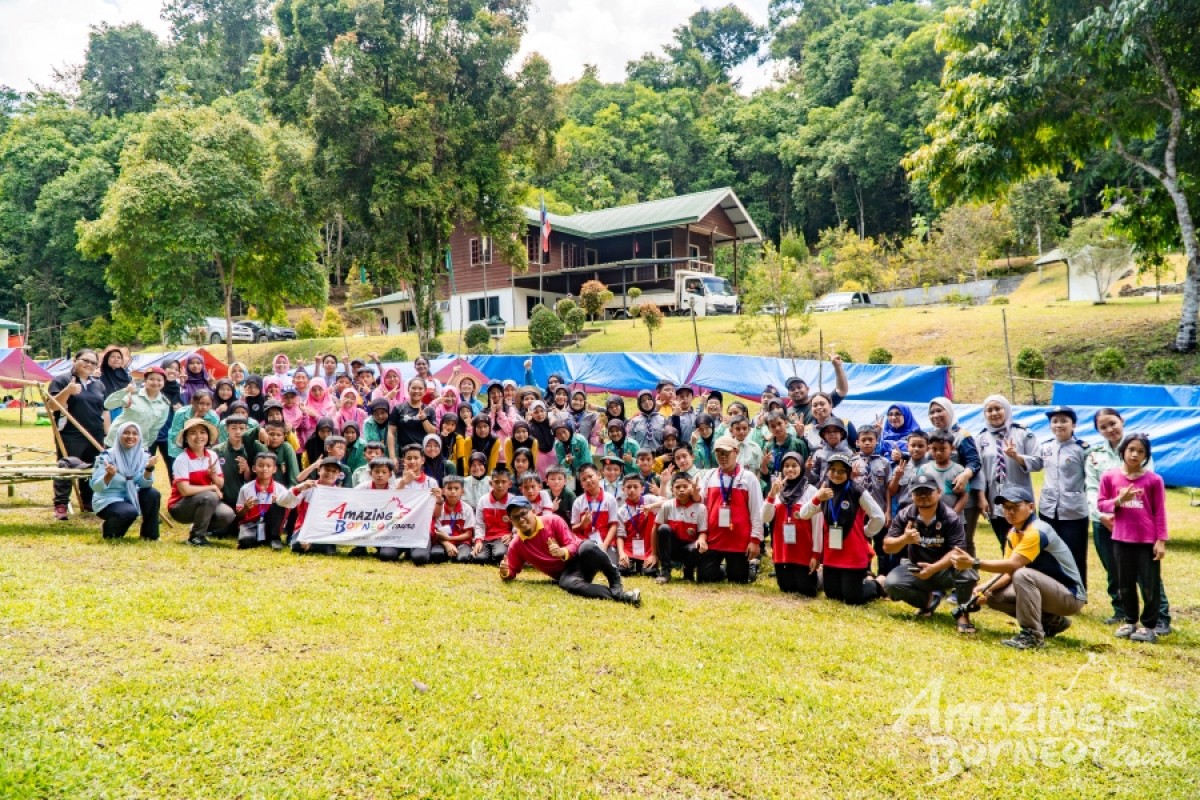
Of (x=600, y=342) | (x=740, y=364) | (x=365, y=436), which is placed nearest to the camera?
(x=365, y=436)

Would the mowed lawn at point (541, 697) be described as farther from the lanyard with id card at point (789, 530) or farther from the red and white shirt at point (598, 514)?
Result: the red and white shirt at point (598, 514)

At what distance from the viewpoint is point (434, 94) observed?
24.1m

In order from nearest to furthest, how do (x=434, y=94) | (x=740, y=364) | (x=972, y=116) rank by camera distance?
1. (x=740, y=364)
2. (x=972, y=116)
3. (x=434, y=94)

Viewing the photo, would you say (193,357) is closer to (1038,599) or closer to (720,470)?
(720,470)

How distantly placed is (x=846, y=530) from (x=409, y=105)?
22.4 m

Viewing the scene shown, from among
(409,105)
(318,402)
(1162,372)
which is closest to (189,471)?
(318,402)

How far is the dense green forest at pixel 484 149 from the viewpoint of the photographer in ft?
53.1

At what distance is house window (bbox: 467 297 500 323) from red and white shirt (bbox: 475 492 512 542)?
29013mm

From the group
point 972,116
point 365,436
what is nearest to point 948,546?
point 365,436

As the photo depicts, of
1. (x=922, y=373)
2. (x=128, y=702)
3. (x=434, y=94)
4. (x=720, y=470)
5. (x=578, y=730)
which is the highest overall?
(x=434, y=94)

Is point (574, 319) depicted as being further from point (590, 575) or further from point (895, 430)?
point (590, 575)

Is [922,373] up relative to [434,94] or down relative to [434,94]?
down

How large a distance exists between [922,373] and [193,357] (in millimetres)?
11199

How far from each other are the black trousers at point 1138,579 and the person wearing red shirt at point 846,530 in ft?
5.83
